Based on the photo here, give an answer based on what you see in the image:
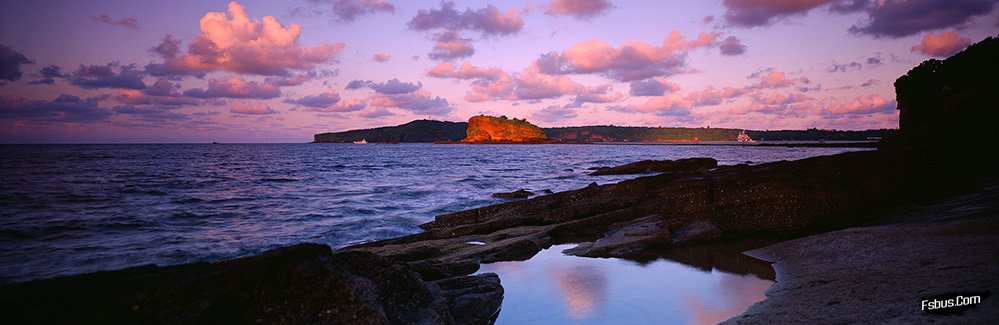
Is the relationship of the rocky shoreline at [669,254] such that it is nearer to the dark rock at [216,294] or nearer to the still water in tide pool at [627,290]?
the dark rock at [216,294]

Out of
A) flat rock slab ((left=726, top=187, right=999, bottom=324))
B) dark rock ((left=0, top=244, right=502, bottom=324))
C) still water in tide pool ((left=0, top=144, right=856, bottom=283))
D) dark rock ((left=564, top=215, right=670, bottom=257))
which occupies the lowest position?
still water in tide pool ((left=0, top=144, right=856, bottom=283))

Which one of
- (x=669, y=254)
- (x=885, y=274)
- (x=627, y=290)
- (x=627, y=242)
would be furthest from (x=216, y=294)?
(x=669, y=254)

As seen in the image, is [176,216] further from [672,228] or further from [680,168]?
[680,168]

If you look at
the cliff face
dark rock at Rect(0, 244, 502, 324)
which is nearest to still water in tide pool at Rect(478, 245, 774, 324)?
dark rock at Rect(0, 244, 502, 324)

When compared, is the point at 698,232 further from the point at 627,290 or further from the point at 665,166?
the point at 665,166

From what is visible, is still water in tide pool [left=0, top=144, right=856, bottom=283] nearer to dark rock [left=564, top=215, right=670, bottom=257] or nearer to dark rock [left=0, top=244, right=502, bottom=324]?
dark rock [left=564, top=215, right=670, bottom=257]

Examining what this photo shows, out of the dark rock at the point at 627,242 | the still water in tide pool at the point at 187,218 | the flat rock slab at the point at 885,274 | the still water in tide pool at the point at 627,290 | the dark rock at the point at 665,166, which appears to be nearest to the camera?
the flat rock slab at the point at 885,274

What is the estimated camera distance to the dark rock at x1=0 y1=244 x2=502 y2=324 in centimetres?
301

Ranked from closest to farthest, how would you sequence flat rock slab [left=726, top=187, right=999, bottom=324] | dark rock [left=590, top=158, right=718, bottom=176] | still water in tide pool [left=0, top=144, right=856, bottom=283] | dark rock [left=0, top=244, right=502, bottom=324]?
dark rock [left=0, top=244, right=502, bottom=324] → flat rock slab [left=726, top=187, right=999, bottom=324] → still water in tide pool [left=0, top=144, right=856, bottom=283] → dark rock [left=590, top=158, right=718, bottom=176]

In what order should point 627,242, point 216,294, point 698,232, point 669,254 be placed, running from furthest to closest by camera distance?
point 698,232
point 627,242
point 669,254
point 216,294

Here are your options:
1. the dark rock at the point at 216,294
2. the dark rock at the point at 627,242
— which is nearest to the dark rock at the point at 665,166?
the dark rock at the point at 627,242

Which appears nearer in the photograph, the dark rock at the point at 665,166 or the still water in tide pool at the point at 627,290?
the still water in tide pool at the point at 627,290

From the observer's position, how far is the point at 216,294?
3299mm

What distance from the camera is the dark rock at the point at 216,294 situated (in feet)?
9.86
